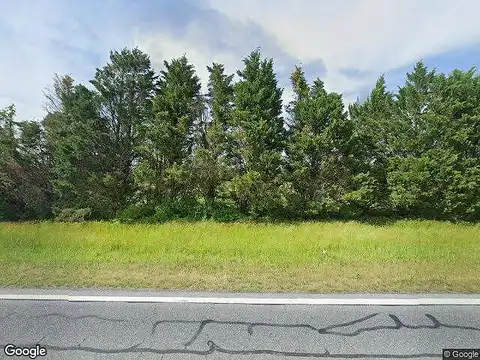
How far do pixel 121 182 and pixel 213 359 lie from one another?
17756mm

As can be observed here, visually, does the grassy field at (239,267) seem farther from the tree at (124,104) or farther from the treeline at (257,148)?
the tree at (124,104)

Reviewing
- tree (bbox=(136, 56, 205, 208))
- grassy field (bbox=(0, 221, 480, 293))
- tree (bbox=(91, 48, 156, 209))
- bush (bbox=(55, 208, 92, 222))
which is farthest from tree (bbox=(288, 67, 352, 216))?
bush (bbox=(55, 208, 92, 222))

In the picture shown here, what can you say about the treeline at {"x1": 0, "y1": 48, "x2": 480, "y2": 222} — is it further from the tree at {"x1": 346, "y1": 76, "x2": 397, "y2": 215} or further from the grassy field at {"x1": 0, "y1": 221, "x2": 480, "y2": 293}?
the grassy field at {"x1": 0, "y1": 221, "x2": 480, "y2": 293}

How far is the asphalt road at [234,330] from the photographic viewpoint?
8.91 ft

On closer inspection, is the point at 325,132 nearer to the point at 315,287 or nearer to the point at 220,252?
the point at 220,252

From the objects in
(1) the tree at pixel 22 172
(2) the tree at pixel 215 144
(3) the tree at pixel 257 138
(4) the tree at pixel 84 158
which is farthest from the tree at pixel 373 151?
(1) the tree at pixel 22 172

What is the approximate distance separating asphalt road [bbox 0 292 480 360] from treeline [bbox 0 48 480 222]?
39.9 ft

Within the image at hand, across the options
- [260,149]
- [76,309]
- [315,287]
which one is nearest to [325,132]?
[260,149]

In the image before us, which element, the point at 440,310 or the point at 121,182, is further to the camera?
the point at 121,182

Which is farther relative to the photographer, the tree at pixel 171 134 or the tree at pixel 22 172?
the tree at pixel 22 172

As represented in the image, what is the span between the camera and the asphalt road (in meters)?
2.72

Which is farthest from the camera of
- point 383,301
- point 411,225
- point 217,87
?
point 217,87

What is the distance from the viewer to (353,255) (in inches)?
275

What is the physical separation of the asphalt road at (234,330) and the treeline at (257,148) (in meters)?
12.2
